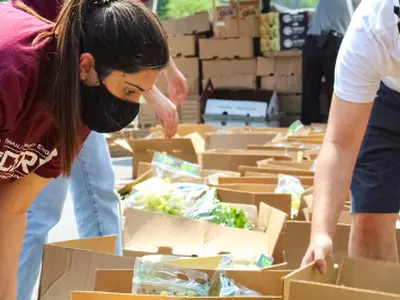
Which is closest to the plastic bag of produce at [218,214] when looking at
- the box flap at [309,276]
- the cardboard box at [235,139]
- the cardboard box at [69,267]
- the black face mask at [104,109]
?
the cardboard box at [69,267]

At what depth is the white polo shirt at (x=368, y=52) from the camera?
1673 millimetres

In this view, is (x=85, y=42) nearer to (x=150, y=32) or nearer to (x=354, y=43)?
(x=150, y=32)

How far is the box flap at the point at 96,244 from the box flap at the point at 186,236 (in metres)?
0.47

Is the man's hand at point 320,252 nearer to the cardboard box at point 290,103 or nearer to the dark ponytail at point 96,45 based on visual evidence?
the dark ponytail at point 96,45

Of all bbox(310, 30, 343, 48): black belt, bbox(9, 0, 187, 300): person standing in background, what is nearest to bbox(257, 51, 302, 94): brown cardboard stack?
bbox(310, 30, 343, 48): black belt

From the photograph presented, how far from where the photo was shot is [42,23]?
1.60 metres

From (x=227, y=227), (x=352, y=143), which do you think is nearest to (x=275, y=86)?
(x=227, y=227)

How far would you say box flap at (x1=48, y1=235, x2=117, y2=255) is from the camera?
6.64 feet

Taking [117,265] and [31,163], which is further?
[117,265]

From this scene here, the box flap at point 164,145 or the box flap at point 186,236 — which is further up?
the box flap at point 186,236

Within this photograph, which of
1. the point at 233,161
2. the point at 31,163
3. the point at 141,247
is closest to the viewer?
the point at 31,163

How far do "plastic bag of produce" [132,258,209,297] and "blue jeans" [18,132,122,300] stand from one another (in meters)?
0.62

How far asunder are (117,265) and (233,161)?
2.02m

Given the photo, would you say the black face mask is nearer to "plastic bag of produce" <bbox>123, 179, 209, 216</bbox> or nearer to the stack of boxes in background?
"plastic bag of produce" <bbox>123, 179, 209, 216</bbox>
